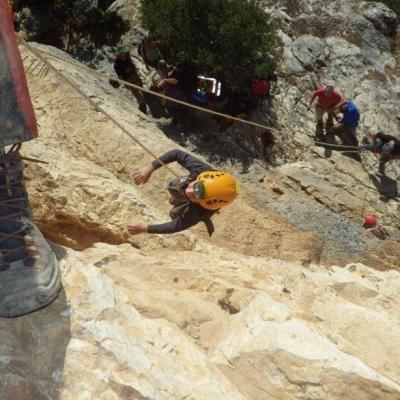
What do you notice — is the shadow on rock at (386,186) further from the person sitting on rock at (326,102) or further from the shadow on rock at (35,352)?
the shadow on rock at (35,352)

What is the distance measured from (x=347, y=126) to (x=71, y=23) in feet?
27.2

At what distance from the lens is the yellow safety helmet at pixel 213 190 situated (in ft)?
17.3

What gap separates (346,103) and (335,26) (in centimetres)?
542

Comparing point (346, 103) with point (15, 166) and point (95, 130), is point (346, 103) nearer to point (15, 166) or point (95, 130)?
point (95, 130)

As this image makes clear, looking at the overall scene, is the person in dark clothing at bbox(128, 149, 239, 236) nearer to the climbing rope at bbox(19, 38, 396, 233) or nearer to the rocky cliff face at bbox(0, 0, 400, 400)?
the climbing rope at bbox(19, 38, 396, 233)

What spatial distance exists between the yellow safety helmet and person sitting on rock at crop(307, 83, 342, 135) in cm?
827

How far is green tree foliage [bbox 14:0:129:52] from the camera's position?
1458cm

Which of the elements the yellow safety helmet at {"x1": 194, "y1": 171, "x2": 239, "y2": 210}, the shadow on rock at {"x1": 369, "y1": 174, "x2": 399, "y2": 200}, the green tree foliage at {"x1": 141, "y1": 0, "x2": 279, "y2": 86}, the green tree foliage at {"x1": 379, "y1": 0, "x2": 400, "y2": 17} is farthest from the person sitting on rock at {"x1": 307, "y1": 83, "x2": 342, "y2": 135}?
the green tree foliage at {"x1": 379, "y1": 0, "x2": 400, "y2": 17}

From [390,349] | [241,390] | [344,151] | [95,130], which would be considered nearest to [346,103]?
[344,151]

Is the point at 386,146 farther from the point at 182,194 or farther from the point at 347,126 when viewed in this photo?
the point at 182,194

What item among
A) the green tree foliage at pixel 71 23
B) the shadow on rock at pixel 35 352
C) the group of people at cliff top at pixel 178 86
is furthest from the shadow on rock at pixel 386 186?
the shadow on rock at pixel 35 352

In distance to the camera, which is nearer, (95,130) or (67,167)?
(67,167)

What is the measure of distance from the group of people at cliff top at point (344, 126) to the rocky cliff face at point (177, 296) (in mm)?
2533

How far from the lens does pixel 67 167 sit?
661 cm
